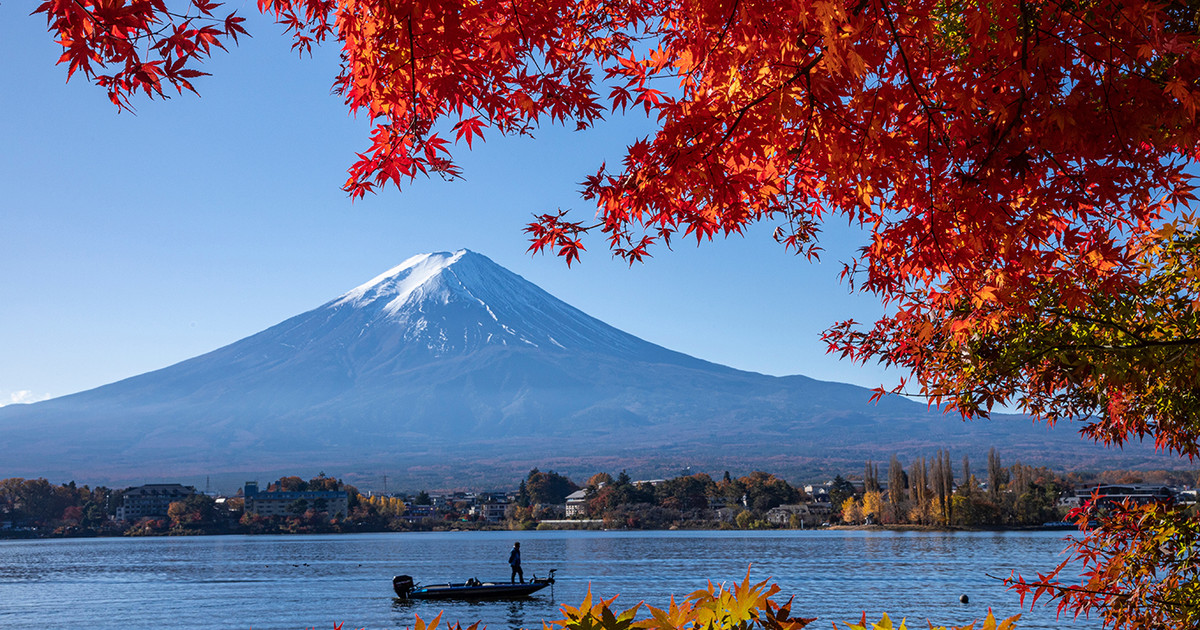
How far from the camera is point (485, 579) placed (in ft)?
228

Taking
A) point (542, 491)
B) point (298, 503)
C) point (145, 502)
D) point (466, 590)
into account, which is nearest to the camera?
Answer: point (466, 590)

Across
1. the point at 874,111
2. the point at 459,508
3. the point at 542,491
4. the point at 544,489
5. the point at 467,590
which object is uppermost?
the point at 874,111

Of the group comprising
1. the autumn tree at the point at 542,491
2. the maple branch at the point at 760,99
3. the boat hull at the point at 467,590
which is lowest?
the autumn tree at the point at 542,491

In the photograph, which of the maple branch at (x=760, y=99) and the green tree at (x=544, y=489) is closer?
the maple branch at (x=760, y=99)

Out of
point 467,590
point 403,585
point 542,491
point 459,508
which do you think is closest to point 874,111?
point 467,590

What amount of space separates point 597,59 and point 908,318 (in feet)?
8.18

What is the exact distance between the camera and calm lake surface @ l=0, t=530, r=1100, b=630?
151 ft

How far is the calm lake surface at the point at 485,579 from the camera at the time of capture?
151 ft

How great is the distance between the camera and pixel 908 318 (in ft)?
19.6

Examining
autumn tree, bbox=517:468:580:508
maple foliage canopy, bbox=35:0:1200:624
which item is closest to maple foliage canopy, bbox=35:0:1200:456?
maple foliage canopy, bbox=35:0:1200:624

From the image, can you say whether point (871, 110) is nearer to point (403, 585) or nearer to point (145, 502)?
point (403, 585)

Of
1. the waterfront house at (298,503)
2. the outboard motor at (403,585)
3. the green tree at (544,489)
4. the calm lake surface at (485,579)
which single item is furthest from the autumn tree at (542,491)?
the outboard motor at (403,585)

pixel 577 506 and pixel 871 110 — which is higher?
pixel 871 110

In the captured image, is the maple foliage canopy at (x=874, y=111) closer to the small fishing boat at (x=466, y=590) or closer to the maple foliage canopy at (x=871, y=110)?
the maple foliage canopy at (x=871, y=110)
